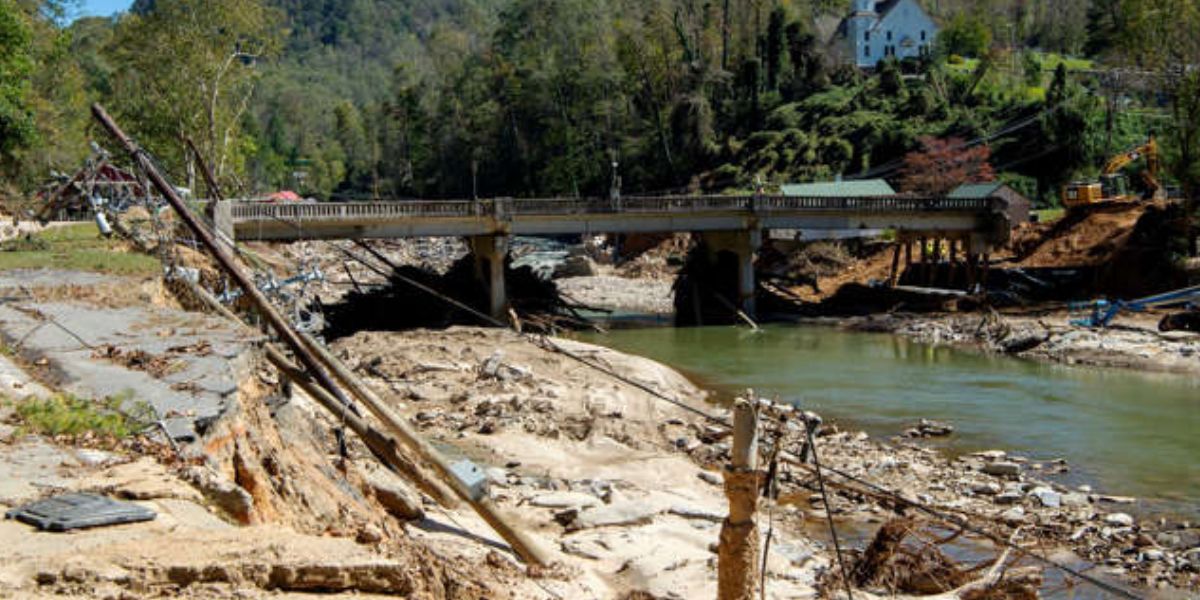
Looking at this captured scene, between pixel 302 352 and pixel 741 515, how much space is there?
23.4 feet

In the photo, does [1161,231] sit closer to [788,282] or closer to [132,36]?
[788,282]

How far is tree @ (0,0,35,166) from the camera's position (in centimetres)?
3606

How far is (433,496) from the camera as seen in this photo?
599 inches

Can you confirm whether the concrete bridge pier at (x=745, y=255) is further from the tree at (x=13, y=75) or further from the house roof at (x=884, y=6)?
the house roof at (x=884, y=6)

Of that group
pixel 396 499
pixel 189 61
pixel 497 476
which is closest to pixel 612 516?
pixel 497 476

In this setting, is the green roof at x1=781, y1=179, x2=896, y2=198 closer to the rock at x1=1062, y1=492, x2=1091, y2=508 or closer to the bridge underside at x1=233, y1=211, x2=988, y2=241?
the bridge underside at x1=233, y1=211, x2=988, y2=241

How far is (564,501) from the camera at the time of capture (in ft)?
57.8

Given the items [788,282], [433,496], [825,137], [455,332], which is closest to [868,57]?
[825,137]

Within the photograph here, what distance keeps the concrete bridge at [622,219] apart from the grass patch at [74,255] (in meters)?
7.27

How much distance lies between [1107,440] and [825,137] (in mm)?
64287

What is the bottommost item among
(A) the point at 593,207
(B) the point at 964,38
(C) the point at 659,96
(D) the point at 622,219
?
(D) the point at 622,219

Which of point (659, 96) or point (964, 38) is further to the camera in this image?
point (964, 38)

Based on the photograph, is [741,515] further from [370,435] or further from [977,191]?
[977,191]

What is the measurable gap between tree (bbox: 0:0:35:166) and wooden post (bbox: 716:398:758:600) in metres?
31.7
